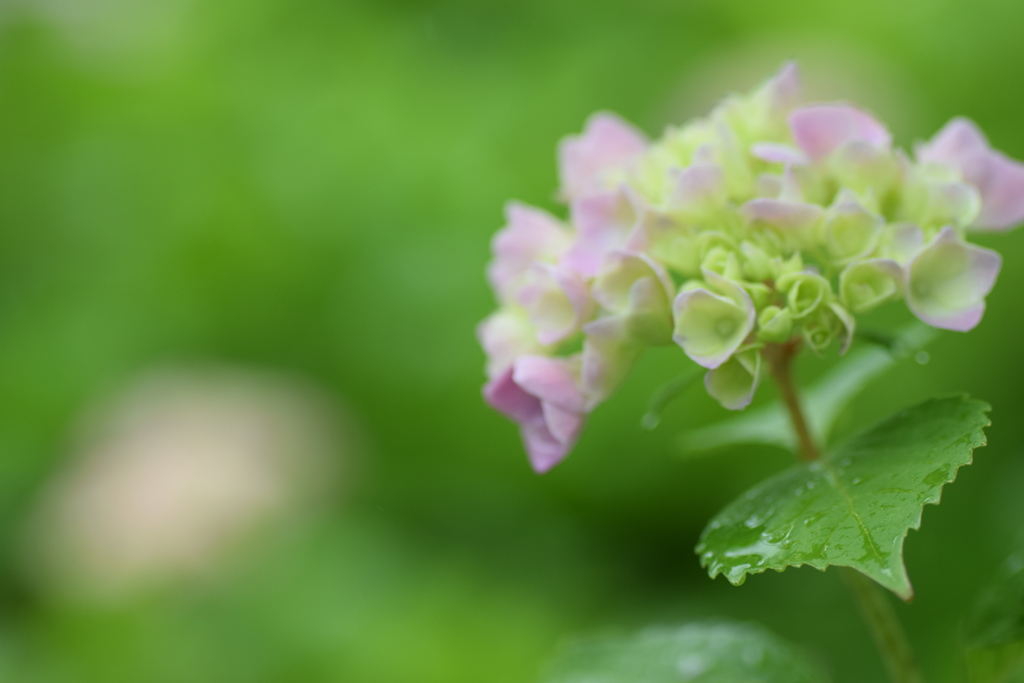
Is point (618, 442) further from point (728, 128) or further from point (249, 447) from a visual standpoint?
point (728, 128)

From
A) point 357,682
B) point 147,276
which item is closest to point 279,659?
point 357,682

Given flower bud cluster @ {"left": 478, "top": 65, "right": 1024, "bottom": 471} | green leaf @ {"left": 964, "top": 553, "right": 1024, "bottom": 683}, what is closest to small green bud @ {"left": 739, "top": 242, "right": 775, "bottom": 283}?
flower bud cluster @ {"left": 478, "top": 65, "right": 1024, "bottom": 471}

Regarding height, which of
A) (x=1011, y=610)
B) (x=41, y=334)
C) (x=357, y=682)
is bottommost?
(x=1011, y=610)

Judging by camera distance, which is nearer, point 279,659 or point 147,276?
point 279,659

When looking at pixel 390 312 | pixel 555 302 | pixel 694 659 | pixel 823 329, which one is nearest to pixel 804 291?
pixel 823 329

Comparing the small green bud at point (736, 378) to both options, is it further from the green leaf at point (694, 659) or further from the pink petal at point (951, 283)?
the green leaf at point (694, 659)

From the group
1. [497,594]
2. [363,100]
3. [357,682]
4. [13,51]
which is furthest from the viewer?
[13,51]

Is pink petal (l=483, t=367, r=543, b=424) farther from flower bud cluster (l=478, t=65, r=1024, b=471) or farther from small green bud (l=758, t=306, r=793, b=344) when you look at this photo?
small green bud (l=758, t=306, r=793, b=344)
